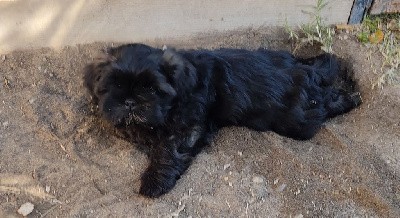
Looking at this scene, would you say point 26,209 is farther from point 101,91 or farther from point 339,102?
point 339,102

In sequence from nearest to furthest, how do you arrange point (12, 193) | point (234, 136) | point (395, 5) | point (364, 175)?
point (12, 193) < point (364, 175) < point (234, 136) < point (395, 5)

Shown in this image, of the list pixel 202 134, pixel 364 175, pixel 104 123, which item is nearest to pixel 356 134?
pixel 364 175

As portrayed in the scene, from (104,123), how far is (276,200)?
1.47 metres

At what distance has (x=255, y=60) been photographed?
429 cm

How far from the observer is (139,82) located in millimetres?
3613

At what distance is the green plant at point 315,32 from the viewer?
199 inches

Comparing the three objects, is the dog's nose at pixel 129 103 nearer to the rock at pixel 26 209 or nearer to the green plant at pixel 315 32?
the rock at pixel 26 209

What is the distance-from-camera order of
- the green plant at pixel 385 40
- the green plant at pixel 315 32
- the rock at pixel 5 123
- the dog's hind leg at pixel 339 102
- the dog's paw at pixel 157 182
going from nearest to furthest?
the dog's paw at pixel 157 182
the rock at pixel 5 123
the dog's hind leg at pixel 339 102
the green plant at pixel 385 40
the green plant at pixel 315 32

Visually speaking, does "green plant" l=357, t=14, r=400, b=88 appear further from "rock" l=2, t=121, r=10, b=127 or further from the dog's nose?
"rock" l=2, t=121, r=10, b=127

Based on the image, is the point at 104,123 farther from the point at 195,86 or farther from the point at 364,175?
the point at 364,175

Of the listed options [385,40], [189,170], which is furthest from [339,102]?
[189,170]

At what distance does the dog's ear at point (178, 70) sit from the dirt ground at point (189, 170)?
652mm

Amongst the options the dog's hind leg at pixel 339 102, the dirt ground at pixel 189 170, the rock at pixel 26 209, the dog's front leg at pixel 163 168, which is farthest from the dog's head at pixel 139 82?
the dog's hind leg at pixel 339 102

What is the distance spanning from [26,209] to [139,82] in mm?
1160
